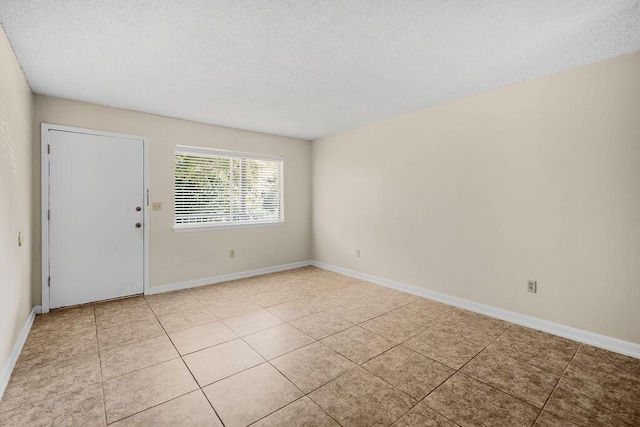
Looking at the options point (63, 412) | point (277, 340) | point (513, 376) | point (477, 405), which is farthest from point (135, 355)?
point (513, 376)

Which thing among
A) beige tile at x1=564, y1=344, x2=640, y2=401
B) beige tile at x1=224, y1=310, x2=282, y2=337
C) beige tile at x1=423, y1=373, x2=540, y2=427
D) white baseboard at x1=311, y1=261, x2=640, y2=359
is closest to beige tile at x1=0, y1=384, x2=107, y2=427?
beige tile at x1=224, y1=310, x2=282, y2=337

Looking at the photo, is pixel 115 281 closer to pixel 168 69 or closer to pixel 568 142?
pixel 168 69

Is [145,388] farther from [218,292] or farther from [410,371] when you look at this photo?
[218,292]

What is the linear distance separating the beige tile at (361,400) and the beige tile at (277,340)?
0.60 metres

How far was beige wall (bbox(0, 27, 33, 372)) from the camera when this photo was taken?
6.78 ft

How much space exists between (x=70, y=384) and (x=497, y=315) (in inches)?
148

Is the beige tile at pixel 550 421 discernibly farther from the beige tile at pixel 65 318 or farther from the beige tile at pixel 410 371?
the beige tile at pixel 65 318

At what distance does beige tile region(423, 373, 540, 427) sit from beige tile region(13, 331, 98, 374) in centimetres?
270

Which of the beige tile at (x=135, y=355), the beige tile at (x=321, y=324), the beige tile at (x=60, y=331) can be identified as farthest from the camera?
the beige tile at (x=321, y=324)

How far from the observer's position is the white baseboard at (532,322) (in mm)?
2428

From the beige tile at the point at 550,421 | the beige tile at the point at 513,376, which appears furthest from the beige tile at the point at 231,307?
the beige tile at the point at 550,421

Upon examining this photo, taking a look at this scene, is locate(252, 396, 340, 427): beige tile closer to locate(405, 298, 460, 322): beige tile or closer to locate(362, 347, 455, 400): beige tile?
locate(362, 347, 455, 400): beige tile

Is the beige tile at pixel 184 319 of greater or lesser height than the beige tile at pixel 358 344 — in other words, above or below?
above

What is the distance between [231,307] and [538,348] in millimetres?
3066
